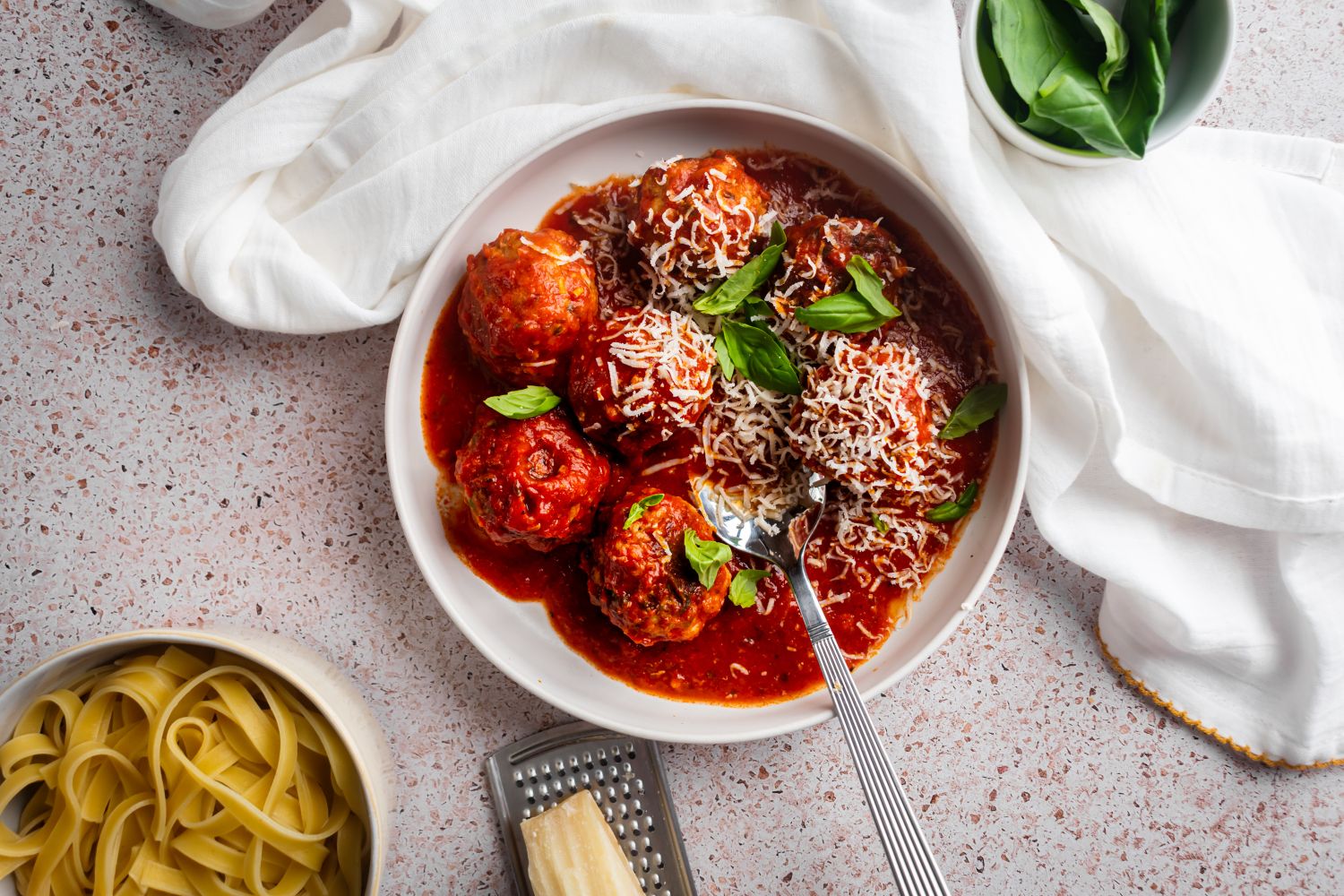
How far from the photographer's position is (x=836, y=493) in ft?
9.78

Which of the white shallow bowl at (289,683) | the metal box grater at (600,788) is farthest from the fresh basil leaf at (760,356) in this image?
the white shallow bowl at (289,683)

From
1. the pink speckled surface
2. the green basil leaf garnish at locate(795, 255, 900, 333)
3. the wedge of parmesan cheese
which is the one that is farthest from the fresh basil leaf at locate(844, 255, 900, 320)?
the wedge of parmesan cheese

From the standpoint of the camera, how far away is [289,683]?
284 centimetres

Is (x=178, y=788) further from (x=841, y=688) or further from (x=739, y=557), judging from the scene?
(x=841, y=688)

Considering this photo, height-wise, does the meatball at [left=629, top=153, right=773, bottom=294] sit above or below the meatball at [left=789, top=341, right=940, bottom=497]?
above

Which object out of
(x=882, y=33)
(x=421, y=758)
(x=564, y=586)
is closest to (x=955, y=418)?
(x=882, y=33)

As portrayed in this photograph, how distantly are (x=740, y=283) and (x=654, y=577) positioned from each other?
0.96 metres

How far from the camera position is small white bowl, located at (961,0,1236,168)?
263cm

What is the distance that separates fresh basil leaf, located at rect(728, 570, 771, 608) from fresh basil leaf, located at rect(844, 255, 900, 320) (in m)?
0.94

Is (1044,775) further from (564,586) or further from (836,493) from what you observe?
(564,586)

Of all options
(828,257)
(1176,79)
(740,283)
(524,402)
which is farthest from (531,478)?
(1176,79)

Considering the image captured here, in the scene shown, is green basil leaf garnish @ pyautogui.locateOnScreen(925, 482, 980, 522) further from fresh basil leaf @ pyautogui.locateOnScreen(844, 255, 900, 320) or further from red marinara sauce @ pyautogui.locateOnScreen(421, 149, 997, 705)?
fresh basil leaf @ pyautogui.locateOnScreen(844, 255, 900, 320)

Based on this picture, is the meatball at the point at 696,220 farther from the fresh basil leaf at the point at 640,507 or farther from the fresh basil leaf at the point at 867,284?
the fresh basil leaf at the point at 640,507

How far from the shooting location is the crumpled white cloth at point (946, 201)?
280 centimetres
